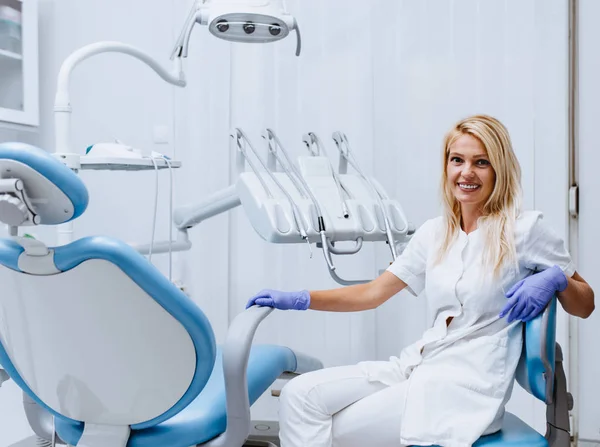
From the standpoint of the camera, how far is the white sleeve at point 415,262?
5.94 ft

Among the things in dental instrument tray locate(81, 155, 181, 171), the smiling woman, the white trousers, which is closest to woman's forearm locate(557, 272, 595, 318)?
the smiling woman

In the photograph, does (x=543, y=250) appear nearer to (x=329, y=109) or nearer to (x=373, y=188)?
(x=373, y=188)

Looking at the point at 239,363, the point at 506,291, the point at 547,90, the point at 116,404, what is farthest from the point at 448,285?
the point at 547,90

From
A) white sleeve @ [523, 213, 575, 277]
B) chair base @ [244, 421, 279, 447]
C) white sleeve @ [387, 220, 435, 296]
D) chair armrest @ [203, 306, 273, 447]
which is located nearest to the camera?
chair armrest @ [203, 306, 273, 447]

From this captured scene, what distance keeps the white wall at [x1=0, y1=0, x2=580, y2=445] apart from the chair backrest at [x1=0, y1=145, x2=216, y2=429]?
1465 millimetres

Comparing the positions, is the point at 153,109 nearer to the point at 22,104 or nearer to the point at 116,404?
the point at 22,104

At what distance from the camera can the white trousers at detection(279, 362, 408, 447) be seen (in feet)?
5.02

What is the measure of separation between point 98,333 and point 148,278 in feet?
0.62

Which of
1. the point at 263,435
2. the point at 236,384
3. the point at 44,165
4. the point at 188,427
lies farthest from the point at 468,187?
the point at 263,435

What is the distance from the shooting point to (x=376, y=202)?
2.18 meters

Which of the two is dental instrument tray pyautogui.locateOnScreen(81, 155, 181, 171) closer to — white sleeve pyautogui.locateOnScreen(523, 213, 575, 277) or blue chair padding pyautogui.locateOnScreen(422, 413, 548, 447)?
white sleeve pyautogui.locateOnScreen(523, 213, 575, 277)

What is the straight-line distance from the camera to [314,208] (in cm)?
207

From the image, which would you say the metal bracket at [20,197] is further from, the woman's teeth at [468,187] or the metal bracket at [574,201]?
the metal bracket at [574,201]

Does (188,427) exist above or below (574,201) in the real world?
below
